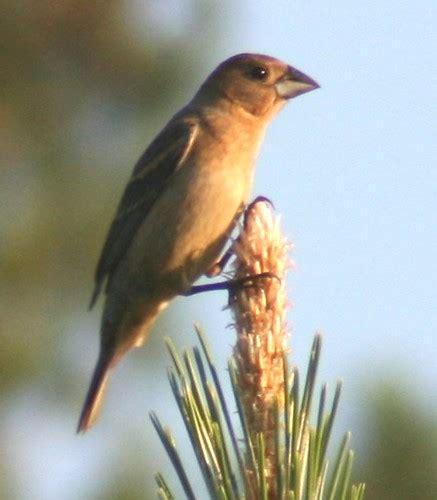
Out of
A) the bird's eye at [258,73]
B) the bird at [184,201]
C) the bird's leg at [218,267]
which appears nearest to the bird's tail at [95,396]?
the bird at [184,201]

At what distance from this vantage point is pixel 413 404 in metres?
5.76

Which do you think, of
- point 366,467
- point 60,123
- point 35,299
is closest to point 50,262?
point 35,299

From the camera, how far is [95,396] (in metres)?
4.64

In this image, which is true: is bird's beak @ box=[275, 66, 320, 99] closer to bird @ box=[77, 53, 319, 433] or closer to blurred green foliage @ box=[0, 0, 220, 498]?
bird @ box=[77, 53, 319, 433]

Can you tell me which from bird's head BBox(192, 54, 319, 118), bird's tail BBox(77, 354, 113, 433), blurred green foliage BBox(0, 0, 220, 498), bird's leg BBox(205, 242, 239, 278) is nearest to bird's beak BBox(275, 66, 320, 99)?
bird's head BBox(192, 54, 319, 118)

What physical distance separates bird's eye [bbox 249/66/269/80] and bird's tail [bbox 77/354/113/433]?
1218 mm

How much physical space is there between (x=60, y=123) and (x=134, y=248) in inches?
154

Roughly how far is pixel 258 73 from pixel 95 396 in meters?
Result: 1.44

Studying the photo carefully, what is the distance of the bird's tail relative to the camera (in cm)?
457

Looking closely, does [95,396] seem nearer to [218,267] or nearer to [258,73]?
[218,267]

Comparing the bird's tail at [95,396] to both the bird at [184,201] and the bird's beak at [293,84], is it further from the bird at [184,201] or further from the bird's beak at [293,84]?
the bird's beak at [293,84]

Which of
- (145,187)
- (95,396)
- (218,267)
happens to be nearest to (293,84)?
(145,187)

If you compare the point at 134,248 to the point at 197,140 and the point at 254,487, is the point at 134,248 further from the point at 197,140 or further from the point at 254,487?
the point at 254,487

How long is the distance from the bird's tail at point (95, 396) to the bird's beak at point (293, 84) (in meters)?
1.18
